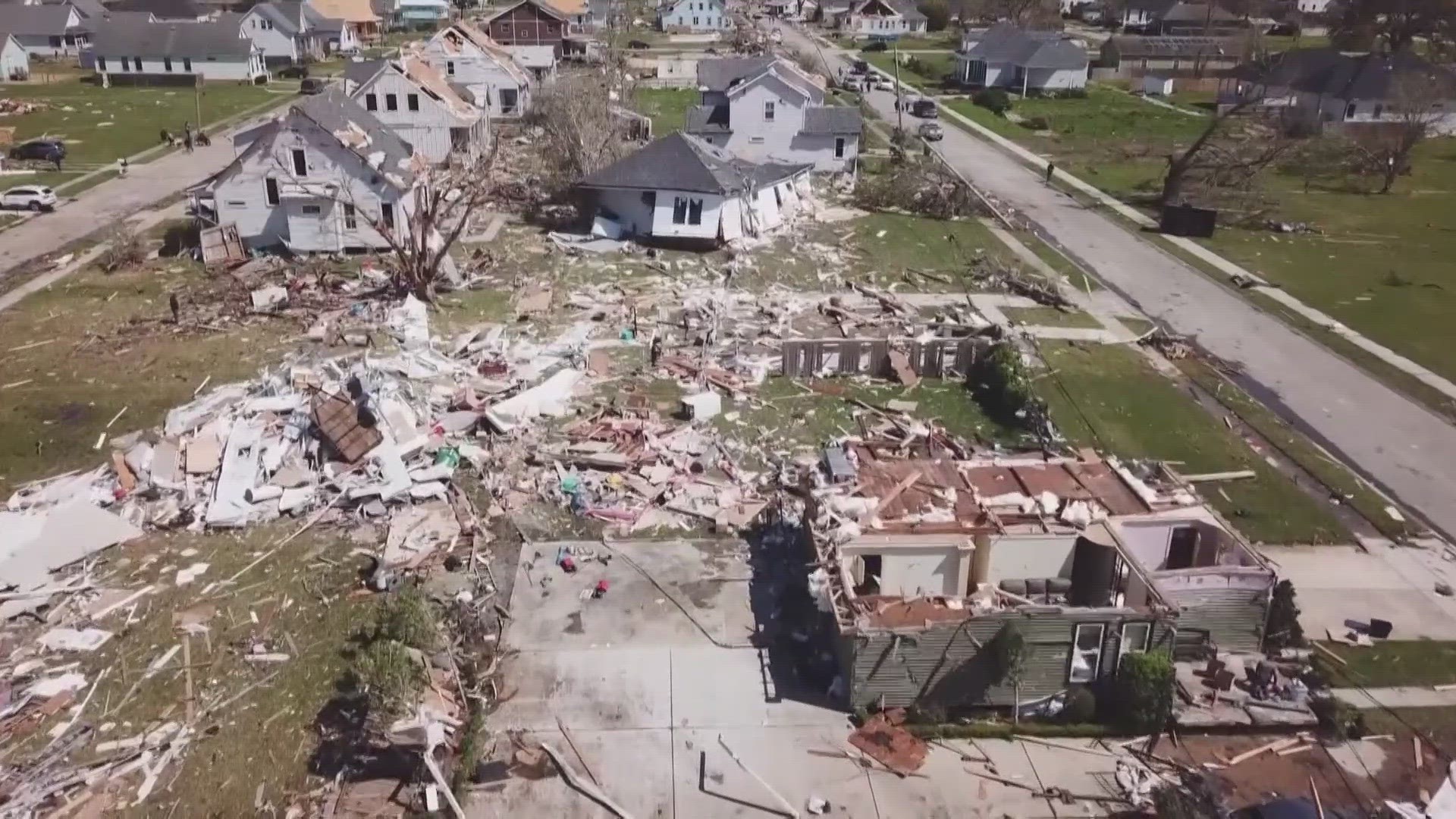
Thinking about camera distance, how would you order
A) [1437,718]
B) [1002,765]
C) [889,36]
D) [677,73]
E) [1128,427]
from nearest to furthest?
[1002,765] < [1437,718] < [1128,427] < [677,73] < [889,36]

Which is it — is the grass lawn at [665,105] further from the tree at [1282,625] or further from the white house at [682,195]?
the tree at [1282,625]

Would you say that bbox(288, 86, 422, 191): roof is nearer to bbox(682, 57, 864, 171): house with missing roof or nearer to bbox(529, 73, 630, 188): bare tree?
bbox(529, 73, 630, 188): bare tree

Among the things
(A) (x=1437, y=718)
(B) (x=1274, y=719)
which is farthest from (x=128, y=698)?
(A) (x=1437, y=718)

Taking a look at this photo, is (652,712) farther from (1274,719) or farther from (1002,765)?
(1274,719)

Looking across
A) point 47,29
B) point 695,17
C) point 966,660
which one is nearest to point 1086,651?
point 966,660

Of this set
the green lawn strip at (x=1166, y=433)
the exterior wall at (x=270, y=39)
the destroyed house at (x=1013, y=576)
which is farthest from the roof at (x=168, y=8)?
the destroyed house at (x=1013, y=576)

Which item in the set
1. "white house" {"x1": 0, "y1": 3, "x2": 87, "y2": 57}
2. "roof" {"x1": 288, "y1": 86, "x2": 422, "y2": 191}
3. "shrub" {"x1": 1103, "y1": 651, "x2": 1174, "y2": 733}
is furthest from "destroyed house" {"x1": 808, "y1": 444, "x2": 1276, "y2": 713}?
"white house" {"x1": 0, "y1": 3, "x2": 87, "y2": 57}
